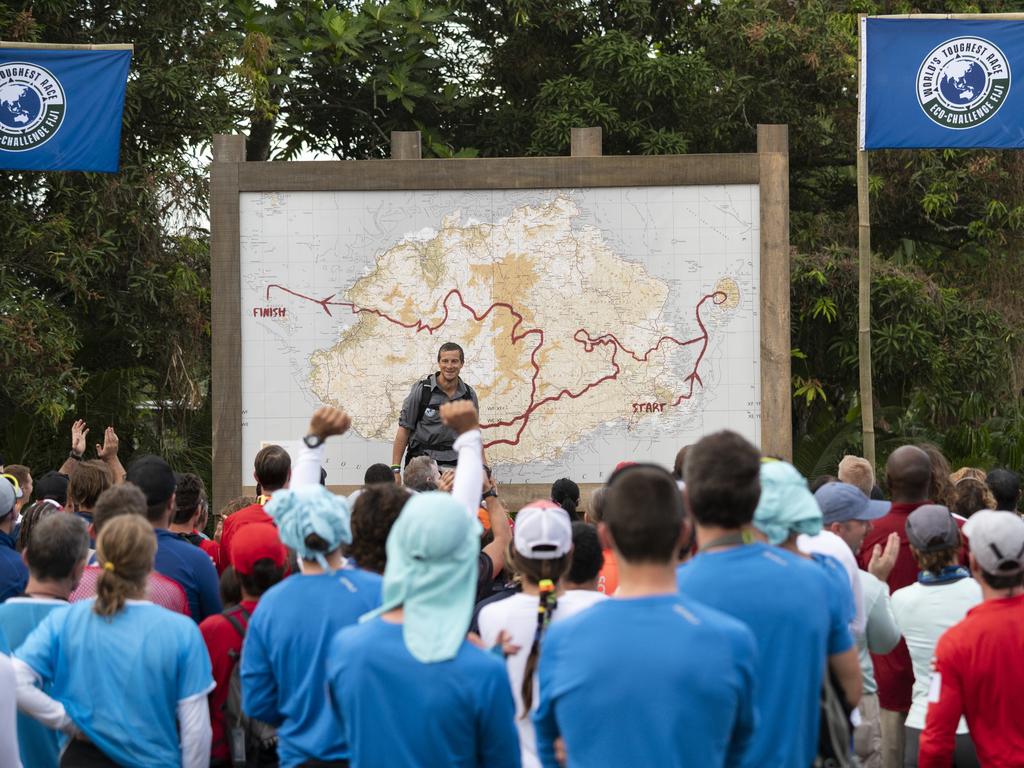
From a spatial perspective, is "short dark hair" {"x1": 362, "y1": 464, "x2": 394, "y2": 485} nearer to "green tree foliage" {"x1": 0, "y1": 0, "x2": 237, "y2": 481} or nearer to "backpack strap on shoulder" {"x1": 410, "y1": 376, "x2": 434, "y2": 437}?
"backpack strap on shoulder" {"x1": 410, "y1": 376, "x2": 434, "y2": 437}

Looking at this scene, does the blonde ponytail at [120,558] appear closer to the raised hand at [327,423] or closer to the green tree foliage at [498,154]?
the raised hand at [327,423]

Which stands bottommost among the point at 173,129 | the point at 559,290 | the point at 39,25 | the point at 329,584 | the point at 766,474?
the point at 329,584

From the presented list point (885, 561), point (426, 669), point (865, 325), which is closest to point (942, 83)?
point (865, 325)

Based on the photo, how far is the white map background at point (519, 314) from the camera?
11.4 m

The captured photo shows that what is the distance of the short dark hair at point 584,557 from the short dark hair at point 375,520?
0.66 metres

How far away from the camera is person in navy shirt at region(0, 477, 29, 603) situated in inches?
231

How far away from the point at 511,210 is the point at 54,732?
7.26 meters

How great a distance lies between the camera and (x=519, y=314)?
11.4 meters

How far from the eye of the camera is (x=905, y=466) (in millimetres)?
6504

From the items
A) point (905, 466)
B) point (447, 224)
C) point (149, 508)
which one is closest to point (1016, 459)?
point (447, 224)

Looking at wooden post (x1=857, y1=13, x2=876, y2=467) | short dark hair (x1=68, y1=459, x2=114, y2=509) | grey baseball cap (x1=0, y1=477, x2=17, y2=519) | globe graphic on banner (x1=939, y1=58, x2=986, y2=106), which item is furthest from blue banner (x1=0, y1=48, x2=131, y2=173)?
globe graphic on banner (x1=939, y1=58, x2=986, y2=106)

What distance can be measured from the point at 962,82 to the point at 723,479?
8.64 meters

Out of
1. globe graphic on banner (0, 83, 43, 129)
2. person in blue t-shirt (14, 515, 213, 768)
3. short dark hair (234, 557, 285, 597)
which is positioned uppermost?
globe graphic on banner (0, 83, 43, 129)

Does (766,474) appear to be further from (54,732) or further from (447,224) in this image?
(447,224)
